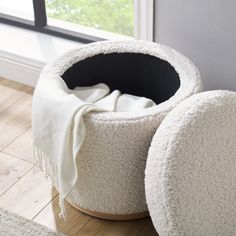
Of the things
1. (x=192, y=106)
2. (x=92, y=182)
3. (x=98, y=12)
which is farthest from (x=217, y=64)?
(x=98, y=12)

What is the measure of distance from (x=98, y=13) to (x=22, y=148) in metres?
0.72

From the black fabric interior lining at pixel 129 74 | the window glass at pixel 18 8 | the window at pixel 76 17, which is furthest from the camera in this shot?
the window glass at pixel 18 8

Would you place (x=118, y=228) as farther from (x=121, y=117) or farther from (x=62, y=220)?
(x=121, y=117)

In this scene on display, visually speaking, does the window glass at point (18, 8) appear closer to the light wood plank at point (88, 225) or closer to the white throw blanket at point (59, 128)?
the white throw blanket at point (59, 128)

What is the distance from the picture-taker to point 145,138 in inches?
55.1

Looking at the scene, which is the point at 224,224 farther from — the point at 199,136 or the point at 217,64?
the point at 217,64

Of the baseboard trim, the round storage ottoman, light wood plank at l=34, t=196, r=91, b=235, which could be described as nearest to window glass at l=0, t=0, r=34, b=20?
the baseboard trim

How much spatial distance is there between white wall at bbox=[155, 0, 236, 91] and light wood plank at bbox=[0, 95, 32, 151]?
1.81ft

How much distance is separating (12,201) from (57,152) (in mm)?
306

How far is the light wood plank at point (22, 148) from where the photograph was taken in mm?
1801

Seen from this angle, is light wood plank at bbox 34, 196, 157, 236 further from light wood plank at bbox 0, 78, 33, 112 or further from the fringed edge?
light wood plank at bbox 0, 78, 33, 112

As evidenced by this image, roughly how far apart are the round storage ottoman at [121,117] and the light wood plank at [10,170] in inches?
9.3

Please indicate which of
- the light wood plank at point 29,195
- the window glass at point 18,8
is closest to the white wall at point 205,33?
the light wood plank at point 29,195

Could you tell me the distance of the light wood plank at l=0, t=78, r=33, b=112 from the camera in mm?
2037
